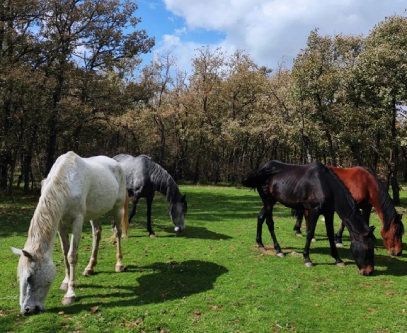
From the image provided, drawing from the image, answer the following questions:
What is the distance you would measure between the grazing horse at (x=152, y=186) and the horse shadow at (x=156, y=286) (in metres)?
3.13

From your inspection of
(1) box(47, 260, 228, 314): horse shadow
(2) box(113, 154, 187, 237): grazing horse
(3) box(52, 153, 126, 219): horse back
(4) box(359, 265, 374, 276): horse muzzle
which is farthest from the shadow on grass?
(3) box(52, 153, 126, 219): horse back

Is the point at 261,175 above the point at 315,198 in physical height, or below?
above

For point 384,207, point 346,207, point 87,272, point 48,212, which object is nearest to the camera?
point 48,212

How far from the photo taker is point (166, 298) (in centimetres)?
661

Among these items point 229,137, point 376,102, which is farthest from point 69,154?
point 229,137

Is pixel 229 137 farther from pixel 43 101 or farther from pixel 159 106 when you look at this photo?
pixel 43 101

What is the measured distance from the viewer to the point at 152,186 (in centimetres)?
1256

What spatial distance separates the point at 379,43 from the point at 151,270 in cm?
1827

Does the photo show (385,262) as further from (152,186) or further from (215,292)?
(152,186)

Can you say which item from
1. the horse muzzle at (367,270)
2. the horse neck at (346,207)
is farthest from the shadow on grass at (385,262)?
the horse neck at (346,207)

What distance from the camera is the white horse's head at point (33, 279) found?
5.29 meters

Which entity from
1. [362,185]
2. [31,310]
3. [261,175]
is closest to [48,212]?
[31,310]

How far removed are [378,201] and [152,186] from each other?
640 cm

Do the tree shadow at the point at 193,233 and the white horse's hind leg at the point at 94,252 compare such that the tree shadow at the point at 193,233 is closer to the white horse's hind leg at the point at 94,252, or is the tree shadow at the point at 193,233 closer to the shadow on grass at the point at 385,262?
the shadow on grass at the point at 385,262
